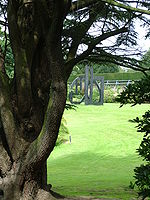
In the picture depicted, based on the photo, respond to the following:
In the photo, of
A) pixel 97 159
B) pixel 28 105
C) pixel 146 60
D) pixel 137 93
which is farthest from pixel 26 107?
pixel 97 159

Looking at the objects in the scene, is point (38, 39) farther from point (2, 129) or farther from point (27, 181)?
point (27, 181)

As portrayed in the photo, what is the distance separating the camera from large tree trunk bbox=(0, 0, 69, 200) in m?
4.17

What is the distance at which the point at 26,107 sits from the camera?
4.34 metres

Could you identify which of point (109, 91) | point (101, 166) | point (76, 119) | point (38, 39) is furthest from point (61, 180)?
point (109, 91)

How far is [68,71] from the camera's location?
4590 mm

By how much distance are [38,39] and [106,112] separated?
15303mm

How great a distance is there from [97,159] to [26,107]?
6.65 m

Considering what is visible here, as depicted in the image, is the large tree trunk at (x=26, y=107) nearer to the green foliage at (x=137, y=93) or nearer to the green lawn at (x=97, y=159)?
the green foliage at (x=137, y=93)

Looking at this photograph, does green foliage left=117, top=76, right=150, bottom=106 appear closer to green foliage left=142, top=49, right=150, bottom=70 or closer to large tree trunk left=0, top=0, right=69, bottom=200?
large tree trunk left=0, top=0, right=69, bottom=200

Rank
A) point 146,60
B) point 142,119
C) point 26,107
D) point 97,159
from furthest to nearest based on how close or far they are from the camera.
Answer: point 97,159 → point 146,60 → point 26,107 → point 142,119

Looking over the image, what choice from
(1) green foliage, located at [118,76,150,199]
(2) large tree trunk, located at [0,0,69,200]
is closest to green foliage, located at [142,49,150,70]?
(2) large tree trunk, located at [0,0,69,200]

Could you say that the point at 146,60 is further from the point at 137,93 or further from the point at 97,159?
the point at 97,159

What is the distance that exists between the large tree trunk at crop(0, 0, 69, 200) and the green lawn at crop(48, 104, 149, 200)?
1481 millimetres

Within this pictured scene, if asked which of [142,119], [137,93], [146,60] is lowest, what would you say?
[142,119]
